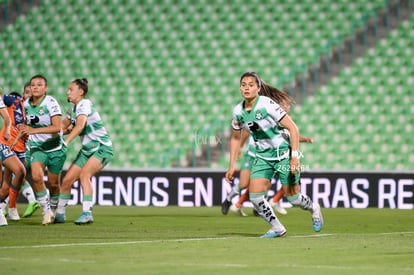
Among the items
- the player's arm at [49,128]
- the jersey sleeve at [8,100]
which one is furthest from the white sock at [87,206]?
the jersey sleeve at [8,100]

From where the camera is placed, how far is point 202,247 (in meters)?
10.3

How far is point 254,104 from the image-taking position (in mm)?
11805

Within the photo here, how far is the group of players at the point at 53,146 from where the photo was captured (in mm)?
13992

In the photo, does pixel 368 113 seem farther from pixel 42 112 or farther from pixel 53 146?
pixel 42 112

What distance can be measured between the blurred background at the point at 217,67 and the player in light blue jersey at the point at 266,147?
36.8 feet

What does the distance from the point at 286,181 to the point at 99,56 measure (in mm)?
15849

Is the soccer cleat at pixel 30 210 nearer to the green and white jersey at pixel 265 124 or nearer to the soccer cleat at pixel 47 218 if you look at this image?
the soccer cleat at pixel 47 218

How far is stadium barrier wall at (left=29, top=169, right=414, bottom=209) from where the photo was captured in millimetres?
21312

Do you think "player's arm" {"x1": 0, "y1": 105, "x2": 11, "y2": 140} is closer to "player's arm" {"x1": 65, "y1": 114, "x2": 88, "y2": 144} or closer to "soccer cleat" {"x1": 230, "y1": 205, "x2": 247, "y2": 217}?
"player's arm" {"x1": 65, "y1": 114, "x2": 88, "y2": 144}

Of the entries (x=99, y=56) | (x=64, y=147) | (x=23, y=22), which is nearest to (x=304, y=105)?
(x=99, y=56)

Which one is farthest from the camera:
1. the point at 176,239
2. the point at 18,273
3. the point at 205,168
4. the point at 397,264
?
the point at 205,168

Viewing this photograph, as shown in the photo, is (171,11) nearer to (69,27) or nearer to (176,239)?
(69,27)

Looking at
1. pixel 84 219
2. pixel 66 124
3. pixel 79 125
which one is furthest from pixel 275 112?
pixel 66 124

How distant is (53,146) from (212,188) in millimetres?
7897
